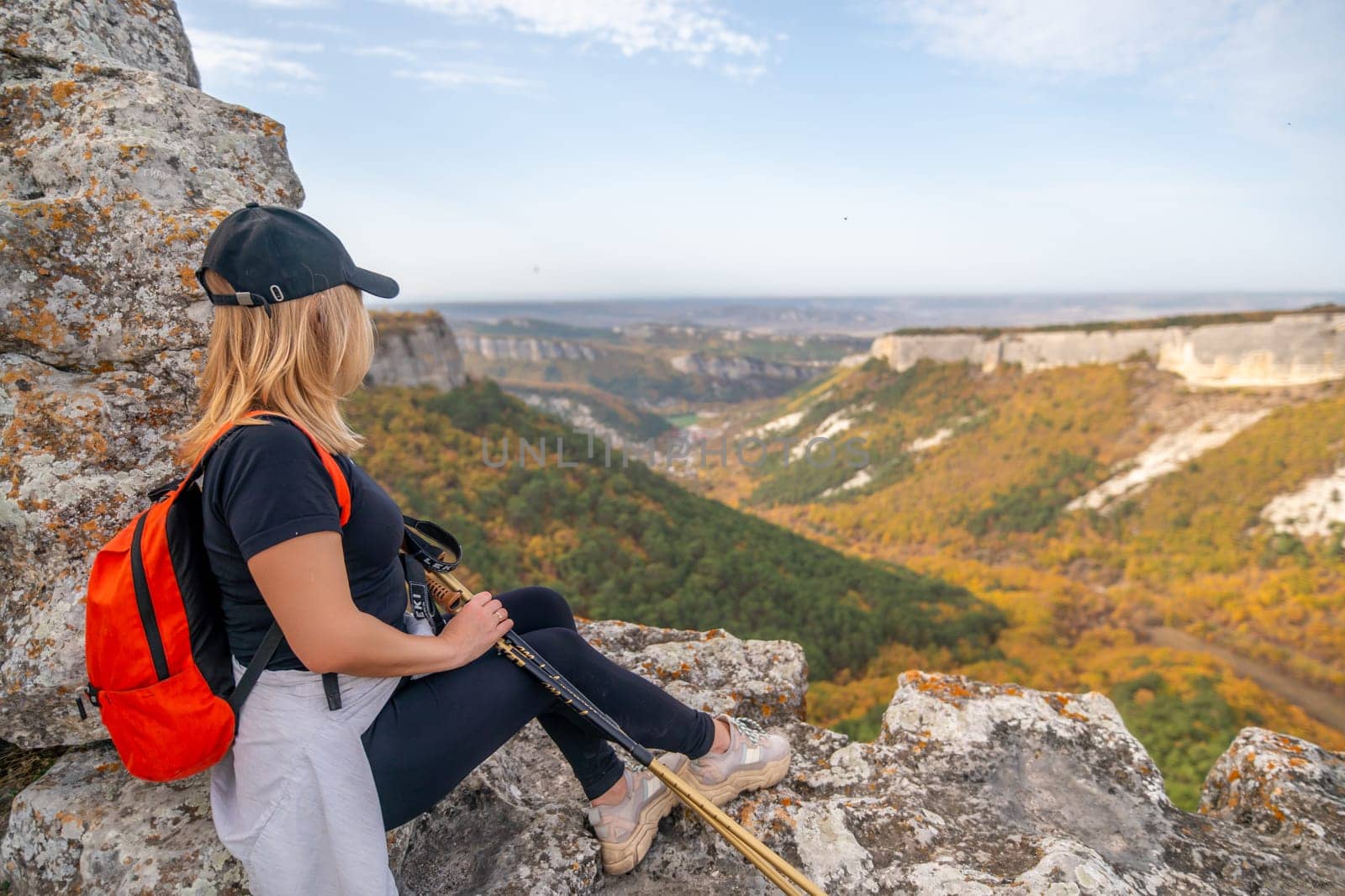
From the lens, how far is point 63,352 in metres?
2.33

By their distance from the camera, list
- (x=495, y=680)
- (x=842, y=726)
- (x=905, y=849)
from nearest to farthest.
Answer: (x=495, y=680) < (x=905, y=849) < (x=842, y=726)

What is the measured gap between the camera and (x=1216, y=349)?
1320 inches

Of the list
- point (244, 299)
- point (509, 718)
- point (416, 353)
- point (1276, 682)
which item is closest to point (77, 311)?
point (244, 299)

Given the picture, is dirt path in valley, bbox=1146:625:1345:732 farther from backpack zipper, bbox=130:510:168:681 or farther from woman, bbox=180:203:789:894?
backpack zipper, bbox=130:510:168:681

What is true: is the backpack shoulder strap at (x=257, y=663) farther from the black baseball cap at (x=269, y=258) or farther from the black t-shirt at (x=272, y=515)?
the black baseball cap at (x=269, y=258)

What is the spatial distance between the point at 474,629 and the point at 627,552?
1835 cm

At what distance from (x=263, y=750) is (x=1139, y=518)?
1394 inches

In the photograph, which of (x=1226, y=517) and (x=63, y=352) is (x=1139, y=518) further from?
(x=63, y=352)

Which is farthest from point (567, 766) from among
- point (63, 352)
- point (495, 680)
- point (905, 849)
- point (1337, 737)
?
point (1337, 737)

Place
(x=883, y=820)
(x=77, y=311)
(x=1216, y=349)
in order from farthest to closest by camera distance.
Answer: (x=1216, y=349)
(x=883, y=820)
(x=77, y=311)

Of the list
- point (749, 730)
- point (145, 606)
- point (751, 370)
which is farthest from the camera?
point (751, 370)

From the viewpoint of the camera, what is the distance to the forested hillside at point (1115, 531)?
51.5ft

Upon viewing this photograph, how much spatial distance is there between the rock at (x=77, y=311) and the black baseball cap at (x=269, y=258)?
1236 mm

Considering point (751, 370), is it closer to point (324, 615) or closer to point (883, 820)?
point (883, 820)
